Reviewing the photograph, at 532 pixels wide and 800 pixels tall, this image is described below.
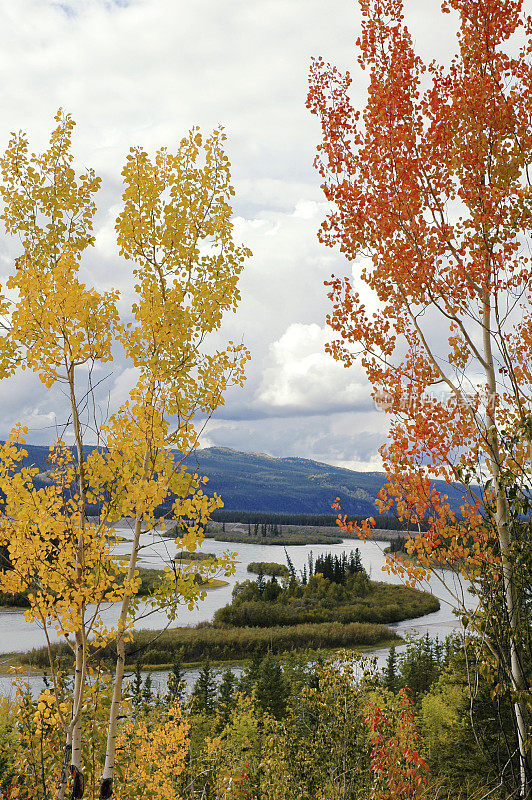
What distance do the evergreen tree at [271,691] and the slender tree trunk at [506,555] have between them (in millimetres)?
28192

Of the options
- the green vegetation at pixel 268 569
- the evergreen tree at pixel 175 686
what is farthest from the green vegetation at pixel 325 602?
the evergreen tree at pixel 175 686

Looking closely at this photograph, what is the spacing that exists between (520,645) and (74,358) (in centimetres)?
475

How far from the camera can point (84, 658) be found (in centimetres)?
484

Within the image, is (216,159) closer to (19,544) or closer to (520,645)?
(19,544)

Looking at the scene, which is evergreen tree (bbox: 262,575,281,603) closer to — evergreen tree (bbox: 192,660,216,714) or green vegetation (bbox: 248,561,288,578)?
green vegetation (bbox: 248,561,288,578)

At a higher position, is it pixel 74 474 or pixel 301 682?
pixel 74 474

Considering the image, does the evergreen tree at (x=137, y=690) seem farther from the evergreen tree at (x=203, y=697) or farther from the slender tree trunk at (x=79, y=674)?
the slender tree trunk at (x=79, y=674)

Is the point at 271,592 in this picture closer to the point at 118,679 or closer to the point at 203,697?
the point at 203,697

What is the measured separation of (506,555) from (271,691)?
29.9 metres

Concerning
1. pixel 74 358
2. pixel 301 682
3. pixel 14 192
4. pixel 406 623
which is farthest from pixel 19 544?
pixel 406 623

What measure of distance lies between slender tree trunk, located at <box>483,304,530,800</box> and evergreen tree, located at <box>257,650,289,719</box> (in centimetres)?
2819

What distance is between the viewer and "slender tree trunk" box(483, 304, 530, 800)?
466 centimetres

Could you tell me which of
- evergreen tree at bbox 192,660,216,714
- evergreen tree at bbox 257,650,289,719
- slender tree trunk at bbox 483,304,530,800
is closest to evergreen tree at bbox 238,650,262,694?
evergreen tree at bbox 257,650,289,719

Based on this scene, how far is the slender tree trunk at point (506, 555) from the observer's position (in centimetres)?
466
